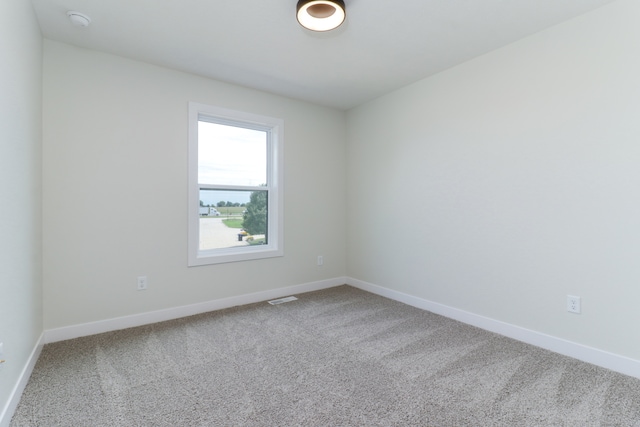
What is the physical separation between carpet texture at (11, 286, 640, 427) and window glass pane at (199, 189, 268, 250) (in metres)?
0.95

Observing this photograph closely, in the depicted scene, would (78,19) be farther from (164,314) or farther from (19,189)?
(164,314)

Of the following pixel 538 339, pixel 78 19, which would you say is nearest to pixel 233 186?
pixel 78 19

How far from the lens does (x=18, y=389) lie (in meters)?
1.73

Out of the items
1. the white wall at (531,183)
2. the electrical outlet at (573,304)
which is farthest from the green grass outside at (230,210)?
the electrical outlet at (573,304)

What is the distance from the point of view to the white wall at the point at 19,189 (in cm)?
150

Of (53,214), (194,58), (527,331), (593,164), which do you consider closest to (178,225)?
(53,214)

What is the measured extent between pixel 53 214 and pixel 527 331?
392 cm

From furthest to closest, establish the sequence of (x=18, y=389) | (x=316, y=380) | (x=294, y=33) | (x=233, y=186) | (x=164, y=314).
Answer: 1. (x=233, y=186)
2. (x=164, y=314)
3. (x=294, y=33)
4. (x=316, y=380)
5. (x=18, y=389)

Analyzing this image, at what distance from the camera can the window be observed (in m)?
3.17

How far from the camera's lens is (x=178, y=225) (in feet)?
10.0

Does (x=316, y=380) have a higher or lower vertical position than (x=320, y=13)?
lower

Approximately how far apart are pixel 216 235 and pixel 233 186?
0.58 meters

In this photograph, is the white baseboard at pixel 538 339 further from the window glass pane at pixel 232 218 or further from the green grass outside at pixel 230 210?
the green grass outside at pixel 230 210

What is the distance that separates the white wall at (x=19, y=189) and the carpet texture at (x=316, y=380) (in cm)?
33
